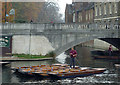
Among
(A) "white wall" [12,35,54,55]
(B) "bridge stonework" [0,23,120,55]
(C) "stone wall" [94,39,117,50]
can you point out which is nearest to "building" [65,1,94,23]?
(C) "stone wall" [94,39,117,50]

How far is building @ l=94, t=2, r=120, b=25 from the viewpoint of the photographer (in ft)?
139

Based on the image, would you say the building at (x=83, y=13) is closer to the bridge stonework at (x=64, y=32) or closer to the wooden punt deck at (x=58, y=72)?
the bridge stonework at (x=64, y=32)

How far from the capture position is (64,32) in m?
29.7

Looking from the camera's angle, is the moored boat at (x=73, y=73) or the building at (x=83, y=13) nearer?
the moored boat at (x=73, y=73)

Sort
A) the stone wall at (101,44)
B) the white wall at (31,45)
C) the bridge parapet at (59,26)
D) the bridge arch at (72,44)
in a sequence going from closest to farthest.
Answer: the bridge arch at (72,44) → the bridge parapet at (59,26) → the white wall at (31,45) → the stone wall at (101,44)

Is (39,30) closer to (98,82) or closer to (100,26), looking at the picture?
(100,26)

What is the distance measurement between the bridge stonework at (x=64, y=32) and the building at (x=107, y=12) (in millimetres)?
11857

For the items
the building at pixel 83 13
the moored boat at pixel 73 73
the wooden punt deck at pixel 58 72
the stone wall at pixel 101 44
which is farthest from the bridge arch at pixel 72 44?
the building at pixel 83 13

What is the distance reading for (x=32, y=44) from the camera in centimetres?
3011

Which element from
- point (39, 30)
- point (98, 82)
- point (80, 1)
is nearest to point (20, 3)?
point (80, 1)

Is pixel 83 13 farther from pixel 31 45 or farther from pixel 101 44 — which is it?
pixel 31 45

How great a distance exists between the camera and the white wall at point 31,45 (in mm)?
29906

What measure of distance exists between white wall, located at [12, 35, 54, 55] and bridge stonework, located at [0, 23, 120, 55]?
0.42 metres

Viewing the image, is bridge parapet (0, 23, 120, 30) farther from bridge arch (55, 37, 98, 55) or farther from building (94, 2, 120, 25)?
building (94, 2, 120, 25)
